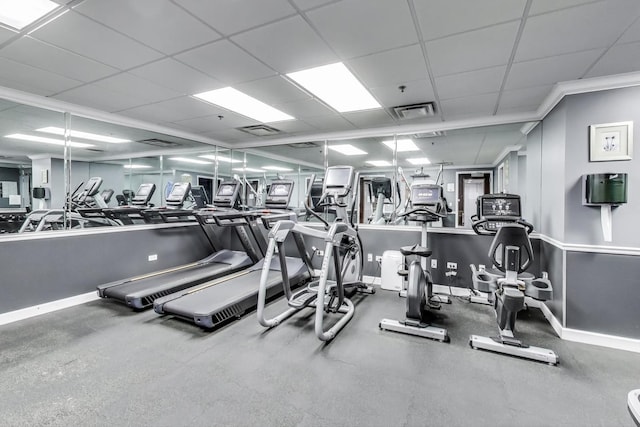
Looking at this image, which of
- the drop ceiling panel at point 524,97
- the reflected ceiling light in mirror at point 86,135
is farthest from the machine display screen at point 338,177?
the reflected ceiling light in mirror at point 86,135

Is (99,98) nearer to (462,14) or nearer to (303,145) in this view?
(303,145)

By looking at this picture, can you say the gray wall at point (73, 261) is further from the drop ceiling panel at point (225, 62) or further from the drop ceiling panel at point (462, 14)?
the drop ceiling panel at point (462, 14)

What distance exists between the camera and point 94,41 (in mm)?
2387

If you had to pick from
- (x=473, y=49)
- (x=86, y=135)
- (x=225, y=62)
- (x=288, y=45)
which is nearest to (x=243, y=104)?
(x=225, y=62)

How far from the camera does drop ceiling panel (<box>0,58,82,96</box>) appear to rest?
2.86m

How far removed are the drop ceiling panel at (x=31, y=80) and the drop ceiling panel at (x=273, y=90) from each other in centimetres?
189

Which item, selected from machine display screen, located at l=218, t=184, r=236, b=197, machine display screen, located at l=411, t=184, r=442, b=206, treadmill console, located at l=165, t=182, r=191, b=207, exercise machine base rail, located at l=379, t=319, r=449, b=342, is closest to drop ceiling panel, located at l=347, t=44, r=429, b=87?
machine display screen, located at l=411, t=184, r=442, b=206

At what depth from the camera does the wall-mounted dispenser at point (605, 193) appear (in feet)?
8.83

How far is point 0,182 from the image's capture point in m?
5.05

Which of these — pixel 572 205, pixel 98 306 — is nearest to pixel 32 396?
pixel 98 306

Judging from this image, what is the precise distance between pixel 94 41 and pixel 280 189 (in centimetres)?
275

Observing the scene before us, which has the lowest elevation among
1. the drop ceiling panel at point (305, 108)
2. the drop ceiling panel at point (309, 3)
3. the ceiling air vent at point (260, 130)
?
the drop ceiling panel at point (309, 3)

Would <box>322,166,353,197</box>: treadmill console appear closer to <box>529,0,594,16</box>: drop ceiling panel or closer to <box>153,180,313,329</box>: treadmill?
<box>153,180,313,329</box>: treadmill

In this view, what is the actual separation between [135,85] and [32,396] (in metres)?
3.04
